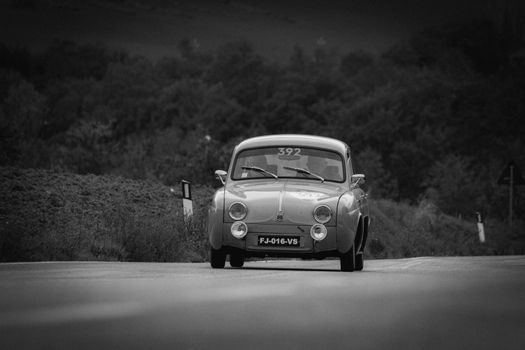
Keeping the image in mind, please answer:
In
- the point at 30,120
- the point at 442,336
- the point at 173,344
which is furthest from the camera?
the point at 30,120

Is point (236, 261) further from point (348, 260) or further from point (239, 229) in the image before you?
point (348, 260)

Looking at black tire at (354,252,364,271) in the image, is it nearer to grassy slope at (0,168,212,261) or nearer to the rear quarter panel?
the rear quarter panel

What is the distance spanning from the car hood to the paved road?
1.47m

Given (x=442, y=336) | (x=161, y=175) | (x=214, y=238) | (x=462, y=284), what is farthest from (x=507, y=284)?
(x=161, y=175)

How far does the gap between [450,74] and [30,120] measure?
3846 cm

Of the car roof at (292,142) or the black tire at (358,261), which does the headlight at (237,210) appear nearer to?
the car roof at (292,142)

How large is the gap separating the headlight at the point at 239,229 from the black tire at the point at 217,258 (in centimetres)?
43

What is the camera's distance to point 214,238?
16266 mm

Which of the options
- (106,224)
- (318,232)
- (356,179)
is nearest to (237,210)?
(318,232)

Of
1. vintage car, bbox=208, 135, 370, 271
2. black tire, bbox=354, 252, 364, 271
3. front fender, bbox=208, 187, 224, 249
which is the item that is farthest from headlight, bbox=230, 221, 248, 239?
black tire, bbox=354, 252, 364, 271

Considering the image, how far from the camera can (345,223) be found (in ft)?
52.8

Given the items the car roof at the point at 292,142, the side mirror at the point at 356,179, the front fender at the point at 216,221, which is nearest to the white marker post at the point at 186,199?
the car roof at the point at 292,142

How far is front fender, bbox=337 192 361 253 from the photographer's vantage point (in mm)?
16047

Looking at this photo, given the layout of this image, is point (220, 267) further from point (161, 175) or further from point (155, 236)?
point (161, 175)
